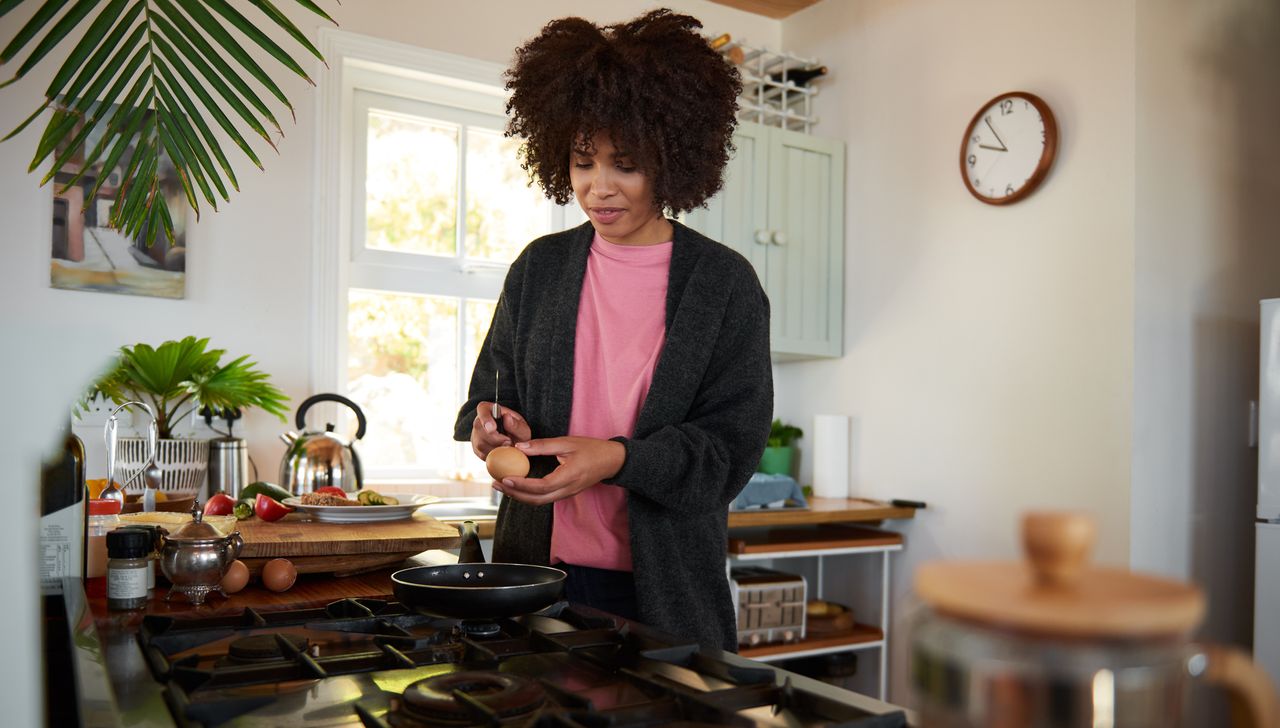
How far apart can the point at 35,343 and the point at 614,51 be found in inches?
44.0

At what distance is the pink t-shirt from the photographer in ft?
4.64

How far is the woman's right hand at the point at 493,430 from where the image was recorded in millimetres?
1363

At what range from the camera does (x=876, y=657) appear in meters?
3.16

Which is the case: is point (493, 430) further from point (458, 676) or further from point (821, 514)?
Result: point (821, 514)

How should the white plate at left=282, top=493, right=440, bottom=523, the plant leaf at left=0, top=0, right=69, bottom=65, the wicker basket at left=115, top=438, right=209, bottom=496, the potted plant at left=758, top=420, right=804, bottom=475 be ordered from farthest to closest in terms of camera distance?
the potted plant at left=758, top=420, right=804, bottom=475
the wicker basket at left=115, top=438, right=209, bottom=496
the white plate at left=282, top=493, right=440, bottom=523
the plant leaf at left=0, top=0, right=69, bottom=65

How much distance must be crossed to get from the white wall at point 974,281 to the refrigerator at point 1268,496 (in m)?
0.32

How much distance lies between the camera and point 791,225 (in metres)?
3.34

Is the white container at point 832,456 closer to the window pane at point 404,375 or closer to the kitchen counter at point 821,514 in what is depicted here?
the kitchen counter at point 821,514

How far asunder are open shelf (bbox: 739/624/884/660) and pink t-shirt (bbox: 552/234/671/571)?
4.66 feet

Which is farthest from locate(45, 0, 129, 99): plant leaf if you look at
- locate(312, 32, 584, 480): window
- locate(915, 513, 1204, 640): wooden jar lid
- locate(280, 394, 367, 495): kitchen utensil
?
locate(312, 32, 584, 480): window

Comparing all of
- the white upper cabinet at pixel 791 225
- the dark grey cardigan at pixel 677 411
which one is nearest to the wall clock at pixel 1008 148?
the white upper cabinet at pixel 791 225

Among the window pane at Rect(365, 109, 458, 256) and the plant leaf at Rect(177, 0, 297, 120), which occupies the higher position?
the window pane at Rect(365, 109, 458, 256)

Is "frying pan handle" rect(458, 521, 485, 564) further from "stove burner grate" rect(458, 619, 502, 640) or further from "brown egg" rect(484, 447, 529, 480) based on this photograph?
"stove burner grate" rect(458, 619, 502, 640)

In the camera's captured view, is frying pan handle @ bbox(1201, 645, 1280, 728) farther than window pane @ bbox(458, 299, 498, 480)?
No
